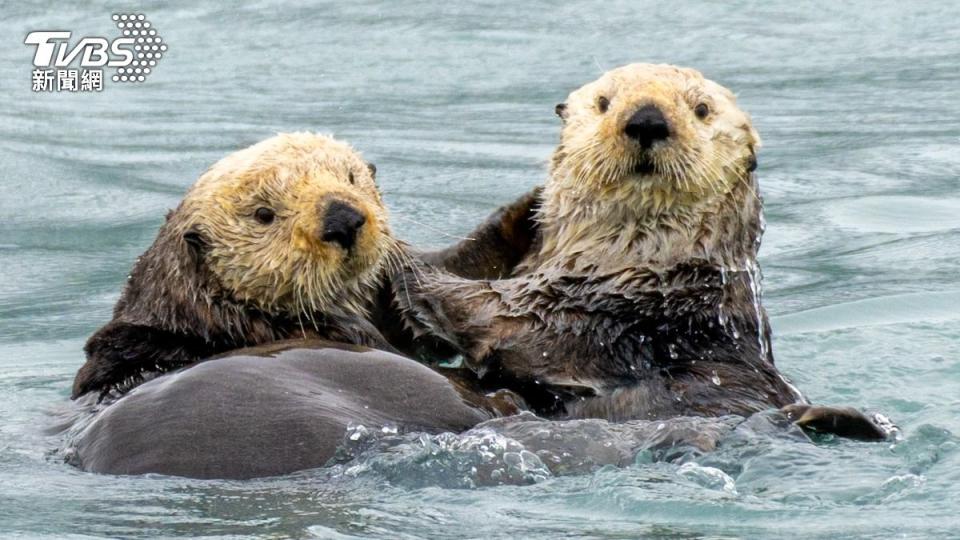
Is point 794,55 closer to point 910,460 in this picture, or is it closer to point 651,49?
point 651,49

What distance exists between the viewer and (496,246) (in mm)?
6707

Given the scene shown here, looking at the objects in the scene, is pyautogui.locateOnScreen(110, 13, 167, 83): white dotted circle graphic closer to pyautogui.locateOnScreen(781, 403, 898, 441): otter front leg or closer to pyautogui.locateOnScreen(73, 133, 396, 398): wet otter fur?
pyautogui.locateOnScreen(73, 133, 396, 398): wet otter fur

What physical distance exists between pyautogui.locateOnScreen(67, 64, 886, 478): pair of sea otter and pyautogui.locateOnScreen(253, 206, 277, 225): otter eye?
0.01 meters

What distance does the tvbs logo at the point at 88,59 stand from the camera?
45.0 ft

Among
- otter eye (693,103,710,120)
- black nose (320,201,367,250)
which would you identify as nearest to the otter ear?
black nose (320,201,367,250)

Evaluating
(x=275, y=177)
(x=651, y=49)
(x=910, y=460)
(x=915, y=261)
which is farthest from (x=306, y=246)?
(x=651, y=49)

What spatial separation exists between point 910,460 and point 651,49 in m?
8.61

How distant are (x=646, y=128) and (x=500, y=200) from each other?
418 centimetres

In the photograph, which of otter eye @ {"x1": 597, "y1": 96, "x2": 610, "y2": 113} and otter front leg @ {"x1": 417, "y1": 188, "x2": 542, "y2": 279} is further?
otter front leg @ {"x1": 417, "y1": 188, "x2": 542, "y2": 279}

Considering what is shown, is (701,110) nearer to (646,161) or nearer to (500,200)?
(646,161)

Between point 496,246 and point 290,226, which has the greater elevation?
point 290,226

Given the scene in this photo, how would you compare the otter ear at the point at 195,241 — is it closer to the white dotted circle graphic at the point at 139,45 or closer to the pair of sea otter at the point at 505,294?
the pair of sea otter at the point at 505,294

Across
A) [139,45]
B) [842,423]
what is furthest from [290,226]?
[139,45]

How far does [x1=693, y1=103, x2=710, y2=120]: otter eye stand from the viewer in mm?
6109
